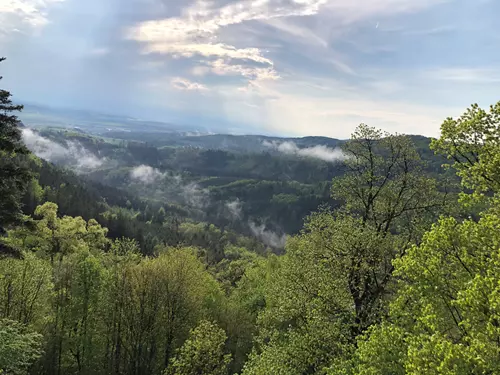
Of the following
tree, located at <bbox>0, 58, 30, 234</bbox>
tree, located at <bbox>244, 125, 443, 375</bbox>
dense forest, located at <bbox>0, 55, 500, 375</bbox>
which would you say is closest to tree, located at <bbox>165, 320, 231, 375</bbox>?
dense forest, located at <bbox>0, 55, 500, 375</bbox>

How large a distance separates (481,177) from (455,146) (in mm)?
1970

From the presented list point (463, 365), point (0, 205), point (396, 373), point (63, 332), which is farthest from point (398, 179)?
point (63, 332)

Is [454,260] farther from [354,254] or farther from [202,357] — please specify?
[202,357]


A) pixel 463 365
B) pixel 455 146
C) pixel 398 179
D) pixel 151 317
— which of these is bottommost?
pixel 151 317

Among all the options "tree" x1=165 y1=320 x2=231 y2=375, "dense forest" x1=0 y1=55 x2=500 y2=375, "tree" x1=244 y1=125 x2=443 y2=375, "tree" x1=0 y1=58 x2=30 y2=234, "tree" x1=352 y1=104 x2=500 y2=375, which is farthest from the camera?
"tree" x1=165 y1=320 x2=231 y2=375

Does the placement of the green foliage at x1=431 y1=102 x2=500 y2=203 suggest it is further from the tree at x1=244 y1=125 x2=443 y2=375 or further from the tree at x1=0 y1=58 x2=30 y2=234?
the tree at x1=0 y1=58 x2=30 y2=234

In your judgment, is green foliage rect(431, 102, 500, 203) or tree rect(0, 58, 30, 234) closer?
green foliage rect(431, 102, 500, 203)

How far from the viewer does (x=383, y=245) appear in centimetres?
2275

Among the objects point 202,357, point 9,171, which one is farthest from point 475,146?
point 9,171

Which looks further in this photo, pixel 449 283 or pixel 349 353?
pixel 349 353

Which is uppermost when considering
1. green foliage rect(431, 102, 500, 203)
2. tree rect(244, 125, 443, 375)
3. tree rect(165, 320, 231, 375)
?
green foliage rect(431, 102, 500, 203)

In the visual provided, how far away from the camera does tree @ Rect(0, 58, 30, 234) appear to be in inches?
940

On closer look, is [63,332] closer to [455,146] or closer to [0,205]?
[0,205]

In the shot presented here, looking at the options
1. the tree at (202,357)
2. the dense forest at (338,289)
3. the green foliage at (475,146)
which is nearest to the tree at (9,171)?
the dense forest at (338,289)
